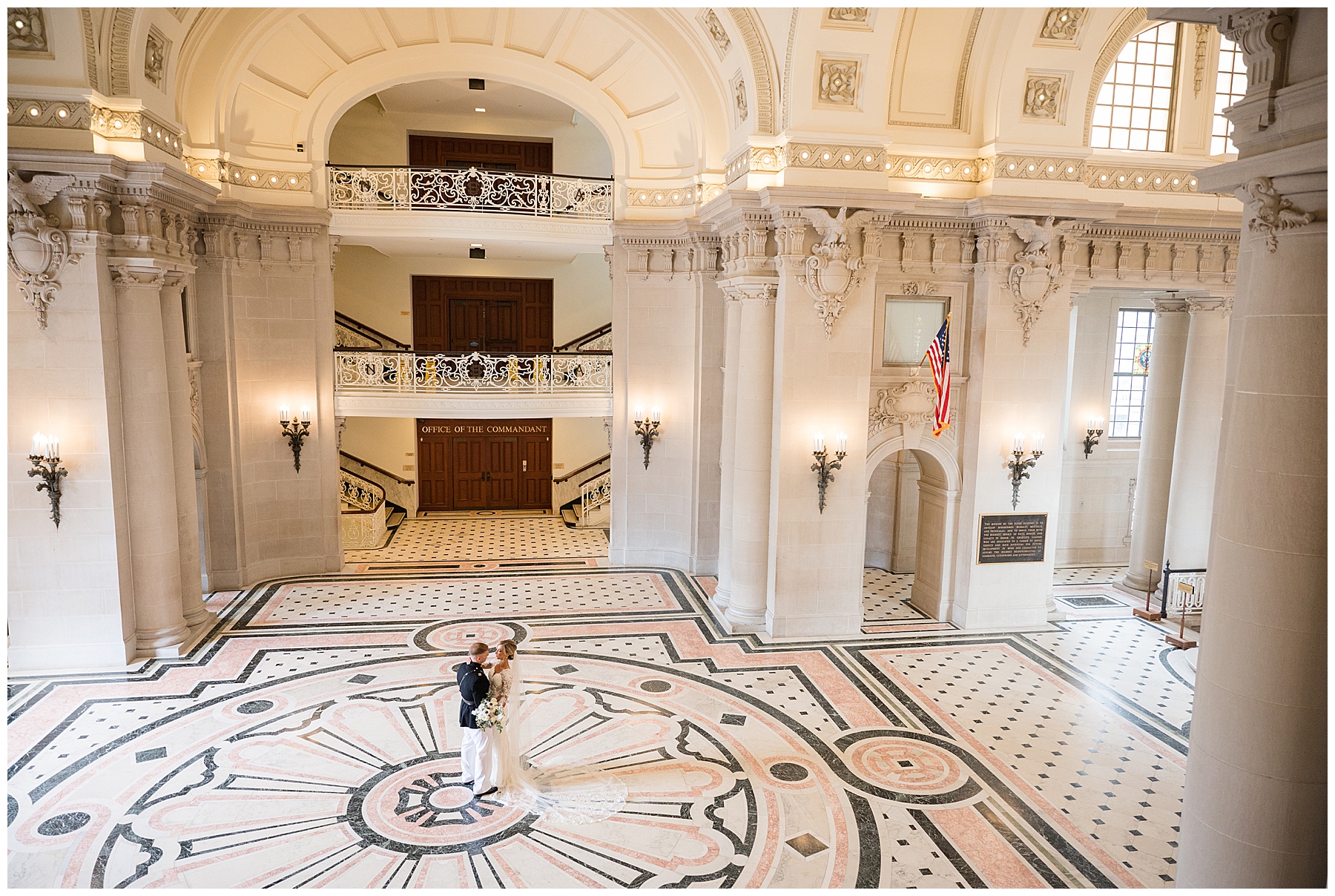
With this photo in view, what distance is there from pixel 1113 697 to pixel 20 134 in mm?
14968

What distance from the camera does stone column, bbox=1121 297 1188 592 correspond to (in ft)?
48.3

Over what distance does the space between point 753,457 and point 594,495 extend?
8283 mm

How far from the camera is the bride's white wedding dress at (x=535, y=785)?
7.57 metres

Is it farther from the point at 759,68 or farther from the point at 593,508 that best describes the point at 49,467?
the point at 593,508

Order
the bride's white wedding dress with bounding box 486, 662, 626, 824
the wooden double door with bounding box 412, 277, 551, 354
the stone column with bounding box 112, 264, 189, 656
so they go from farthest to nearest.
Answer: the wooden double door with bounding box 412, 277, 551, 354, the stone column with bounding box 112, 264, 189, 656, the bride's white wedding dress with bounding box 486, 662, 626, 824

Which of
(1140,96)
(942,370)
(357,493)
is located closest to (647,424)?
(942,370)

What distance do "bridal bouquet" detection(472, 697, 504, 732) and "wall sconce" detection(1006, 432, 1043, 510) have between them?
8.54 metres

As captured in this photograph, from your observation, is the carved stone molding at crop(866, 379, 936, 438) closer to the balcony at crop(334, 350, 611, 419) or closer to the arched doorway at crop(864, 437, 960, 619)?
the arched doorway at crop(864, 437, 960, 619)

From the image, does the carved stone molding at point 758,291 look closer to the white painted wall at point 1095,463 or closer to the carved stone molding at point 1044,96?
the carved stone molding at point 1044,96

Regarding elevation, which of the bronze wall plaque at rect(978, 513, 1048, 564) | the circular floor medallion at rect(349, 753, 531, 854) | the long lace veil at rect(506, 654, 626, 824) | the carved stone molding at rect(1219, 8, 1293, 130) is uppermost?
the carved stone molding at rect(1219, 8, 1293, 130)

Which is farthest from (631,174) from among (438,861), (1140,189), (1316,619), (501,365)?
(1316,619)

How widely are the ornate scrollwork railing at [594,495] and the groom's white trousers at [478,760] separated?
11538 millimetres

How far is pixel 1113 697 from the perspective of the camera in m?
10.3

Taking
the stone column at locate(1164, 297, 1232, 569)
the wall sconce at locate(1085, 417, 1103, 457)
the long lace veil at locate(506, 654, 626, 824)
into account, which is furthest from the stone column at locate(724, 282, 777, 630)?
the wall sconce at locate(1085, 417, 1103, 457)
